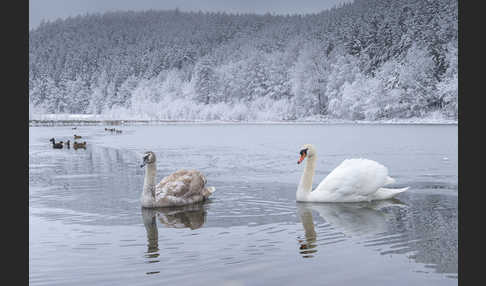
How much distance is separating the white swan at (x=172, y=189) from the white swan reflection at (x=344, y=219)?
228 centimetres

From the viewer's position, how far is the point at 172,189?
12.7m

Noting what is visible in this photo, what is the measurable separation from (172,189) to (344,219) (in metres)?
3.85

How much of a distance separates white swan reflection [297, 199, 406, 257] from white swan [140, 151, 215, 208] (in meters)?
2.28

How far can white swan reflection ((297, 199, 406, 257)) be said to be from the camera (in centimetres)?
941

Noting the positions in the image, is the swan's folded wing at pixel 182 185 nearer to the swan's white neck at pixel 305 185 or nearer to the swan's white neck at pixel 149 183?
the swan's white neck at pixel 149 183

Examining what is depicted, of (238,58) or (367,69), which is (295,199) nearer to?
(367,69)

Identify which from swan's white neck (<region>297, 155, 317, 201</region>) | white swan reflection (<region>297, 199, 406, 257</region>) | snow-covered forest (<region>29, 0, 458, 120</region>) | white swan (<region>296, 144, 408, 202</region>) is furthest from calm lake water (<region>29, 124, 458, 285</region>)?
snow-covered forest (<region>29, 0, 458, 120</region>)

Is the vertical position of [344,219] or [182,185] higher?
[182,185]

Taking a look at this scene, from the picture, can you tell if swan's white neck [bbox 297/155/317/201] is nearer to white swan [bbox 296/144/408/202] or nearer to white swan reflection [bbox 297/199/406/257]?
white swan [bbox 296/144/408/202]

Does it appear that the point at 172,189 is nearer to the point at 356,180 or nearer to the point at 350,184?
the point at 350,184

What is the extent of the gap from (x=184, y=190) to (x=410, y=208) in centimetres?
484

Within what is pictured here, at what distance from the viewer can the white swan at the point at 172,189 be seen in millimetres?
12195

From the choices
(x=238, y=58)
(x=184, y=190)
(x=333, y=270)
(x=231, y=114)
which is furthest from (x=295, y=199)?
(x=238, y=58)

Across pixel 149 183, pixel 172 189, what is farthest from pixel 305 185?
pixel 149 183
